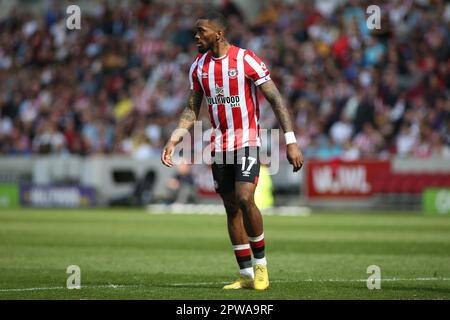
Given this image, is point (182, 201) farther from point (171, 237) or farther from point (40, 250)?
point (40, 250)

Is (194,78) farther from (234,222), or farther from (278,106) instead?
(234,222)

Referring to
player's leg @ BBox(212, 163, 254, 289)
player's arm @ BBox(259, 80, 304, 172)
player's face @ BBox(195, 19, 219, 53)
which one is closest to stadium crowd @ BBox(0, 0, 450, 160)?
player's leg @ BBox(212, 163, 254, 289)

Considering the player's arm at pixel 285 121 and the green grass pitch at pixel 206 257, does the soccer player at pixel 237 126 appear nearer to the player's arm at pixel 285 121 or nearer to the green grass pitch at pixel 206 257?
the player's arm at pixel 285 121

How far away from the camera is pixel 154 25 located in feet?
113

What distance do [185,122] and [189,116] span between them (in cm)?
9

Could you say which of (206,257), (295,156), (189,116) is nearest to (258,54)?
(206,257)

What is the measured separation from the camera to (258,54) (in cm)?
3006

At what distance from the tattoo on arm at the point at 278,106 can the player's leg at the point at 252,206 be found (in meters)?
0.44

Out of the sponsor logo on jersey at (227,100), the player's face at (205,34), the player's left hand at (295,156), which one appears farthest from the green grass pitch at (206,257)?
the player's face at (205,34)

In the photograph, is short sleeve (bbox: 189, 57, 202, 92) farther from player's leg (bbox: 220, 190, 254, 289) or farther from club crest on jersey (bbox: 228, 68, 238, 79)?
player's leg (bbox: 220, 190, 254, 289)

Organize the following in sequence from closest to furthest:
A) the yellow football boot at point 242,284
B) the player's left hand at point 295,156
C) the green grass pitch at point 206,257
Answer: the player's left hand at point 295,156 < the green grass pitch at point 206,257 < the yellow football boot at point 242,284

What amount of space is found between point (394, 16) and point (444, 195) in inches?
243

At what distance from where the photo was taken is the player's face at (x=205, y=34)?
384 inches
